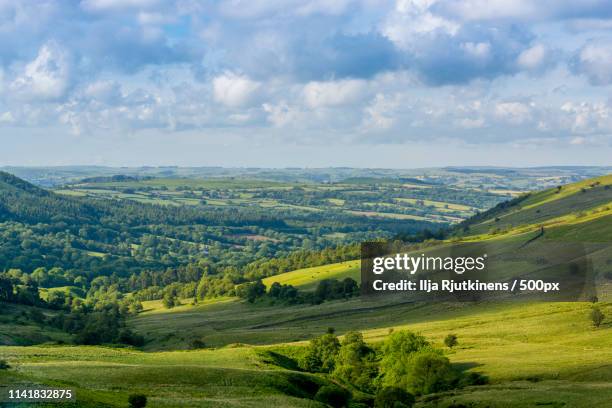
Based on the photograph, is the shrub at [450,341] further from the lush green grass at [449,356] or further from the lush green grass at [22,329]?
the lush green grass at [22,329]

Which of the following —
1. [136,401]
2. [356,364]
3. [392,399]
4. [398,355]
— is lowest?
[356,364]

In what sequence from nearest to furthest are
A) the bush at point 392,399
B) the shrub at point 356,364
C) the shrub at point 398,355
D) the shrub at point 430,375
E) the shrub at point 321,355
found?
the bush at point 392,399 < the shrub at point 430,375 < the shrub at point 398,355 < the shrub at point 356,364 < the shrub at point 321,355

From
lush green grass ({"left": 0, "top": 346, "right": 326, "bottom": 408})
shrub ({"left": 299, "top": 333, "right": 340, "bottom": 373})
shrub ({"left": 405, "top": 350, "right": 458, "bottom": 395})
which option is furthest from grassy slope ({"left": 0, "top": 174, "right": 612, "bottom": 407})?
shrub ({"left": 299, "top": 333, "right": 340, "bottom": 373})

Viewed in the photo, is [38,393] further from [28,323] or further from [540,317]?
[28,323]

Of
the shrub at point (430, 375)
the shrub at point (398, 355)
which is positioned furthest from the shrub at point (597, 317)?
the shrub at point (430, 375)

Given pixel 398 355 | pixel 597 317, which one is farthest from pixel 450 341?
pixel 597 317

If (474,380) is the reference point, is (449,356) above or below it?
below

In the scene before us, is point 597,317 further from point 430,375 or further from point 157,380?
point 157,380

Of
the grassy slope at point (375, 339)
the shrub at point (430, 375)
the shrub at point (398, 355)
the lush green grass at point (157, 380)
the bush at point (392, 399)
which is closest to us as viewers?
the lush green grass at point (157, 380)

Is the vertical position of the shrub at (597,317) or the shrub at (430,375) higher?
the shrub at (597,317)

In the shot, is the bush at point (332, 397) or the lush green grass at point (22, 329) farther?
the lush green grass at point (22, 329)
